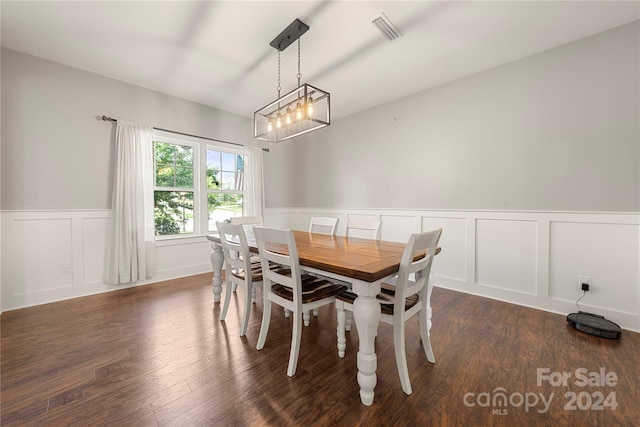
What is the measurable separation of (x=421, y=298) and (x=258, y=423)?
113cm

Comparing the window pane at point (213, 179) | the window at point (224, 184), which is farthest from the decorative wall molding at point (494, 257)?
the window pane at point (213, 179)

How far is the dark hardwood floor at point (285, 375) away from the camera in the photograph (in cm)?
126

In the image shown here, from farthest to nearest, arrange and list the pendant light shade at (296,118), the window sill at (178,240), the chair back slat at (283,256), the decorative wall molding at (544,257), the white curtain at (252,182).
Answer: the white curtain at (252,182) < the window sill at (178,240) < the decorative wall molding at (544,257) < the pendant light shade at (296,118) < the chair back slat at (283,256)

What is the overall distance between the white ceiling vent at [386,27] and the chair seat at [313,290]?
7.08 feet

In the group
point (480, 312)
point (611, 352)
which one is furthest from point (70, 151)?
point (611, 352)

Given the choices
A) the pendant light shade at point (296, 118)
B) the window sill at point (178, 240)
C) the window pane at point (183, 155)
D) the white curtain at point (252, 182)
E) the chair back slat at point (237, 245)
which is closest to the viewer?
the chair back slat at point (237, 245)

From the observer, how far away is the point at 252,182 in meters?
4.31

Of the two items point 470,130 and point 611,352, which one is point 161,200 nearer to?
point 470,130

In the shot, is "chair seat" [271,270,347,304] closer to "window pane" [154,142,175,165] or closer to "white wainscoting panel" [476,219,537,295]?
"white wainscoting panel" [476,219,537,295]

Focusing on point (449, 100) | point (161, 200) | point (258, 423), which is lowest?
point (258, 423)

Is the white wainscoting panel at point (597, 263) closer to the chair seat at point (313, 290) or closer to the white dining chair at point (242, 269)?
the chair seat at point (313, 290)

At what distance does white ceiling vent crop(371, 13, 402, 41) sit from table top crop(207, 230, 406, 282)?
1.83 metres

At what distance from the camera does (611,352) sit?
1781 millimetres

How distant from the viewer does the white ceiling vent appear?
81.0 inches
